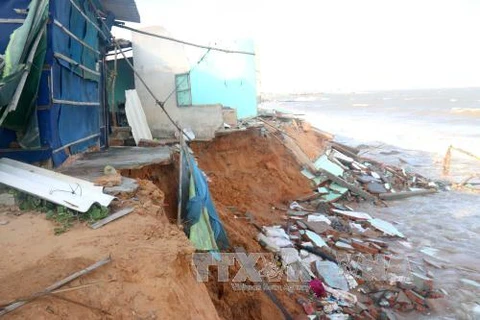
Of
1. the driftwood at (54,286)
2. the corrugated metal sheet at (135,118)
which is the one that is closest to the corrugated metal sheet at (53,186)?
the driftwood at (54,286)

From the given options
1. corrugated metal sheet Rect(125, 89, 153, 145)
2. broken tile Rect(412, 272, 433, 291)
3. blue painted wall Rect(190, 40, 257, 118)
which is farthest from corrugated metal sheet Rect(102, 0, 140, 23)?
broken tile Rect(412, 272, 433, 291)

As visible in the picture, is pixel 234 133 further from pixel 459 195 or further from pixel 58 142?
pixel 459 195

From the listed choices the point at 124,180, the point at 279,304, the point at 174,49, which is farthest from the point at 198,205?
the point at 174,49

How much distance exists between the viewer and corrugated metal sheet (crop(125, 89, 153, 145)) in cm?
1031

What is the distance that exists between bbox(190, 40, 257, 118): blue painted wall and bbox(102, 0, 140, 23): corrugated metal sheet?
2.61 metres

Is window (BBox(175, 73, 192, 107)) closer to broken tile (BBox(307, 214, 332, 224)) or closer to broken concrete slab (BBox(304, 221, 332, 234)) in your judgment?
broken tile (BBox(307, 214, 332, 224))

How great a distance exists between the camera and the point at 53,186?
4277 millimetres

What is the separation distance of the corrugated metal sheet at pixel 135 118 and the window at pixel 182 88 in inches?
62.1

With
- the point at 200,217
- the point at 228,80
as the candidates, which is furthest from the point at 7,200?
the point at 228,80

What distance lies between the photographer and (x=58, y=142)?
578 centimetres

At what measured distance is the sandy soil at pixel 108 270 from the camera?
2.59 metres

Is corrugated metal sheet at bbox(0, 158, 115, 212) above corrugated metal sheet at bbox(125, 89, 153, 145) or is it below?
below

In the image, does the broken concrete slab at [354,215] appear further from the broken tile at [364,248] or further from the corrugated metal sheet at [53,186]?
the corrugated metal sheet at [53,186]

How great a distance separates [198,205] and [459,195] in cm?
1049
